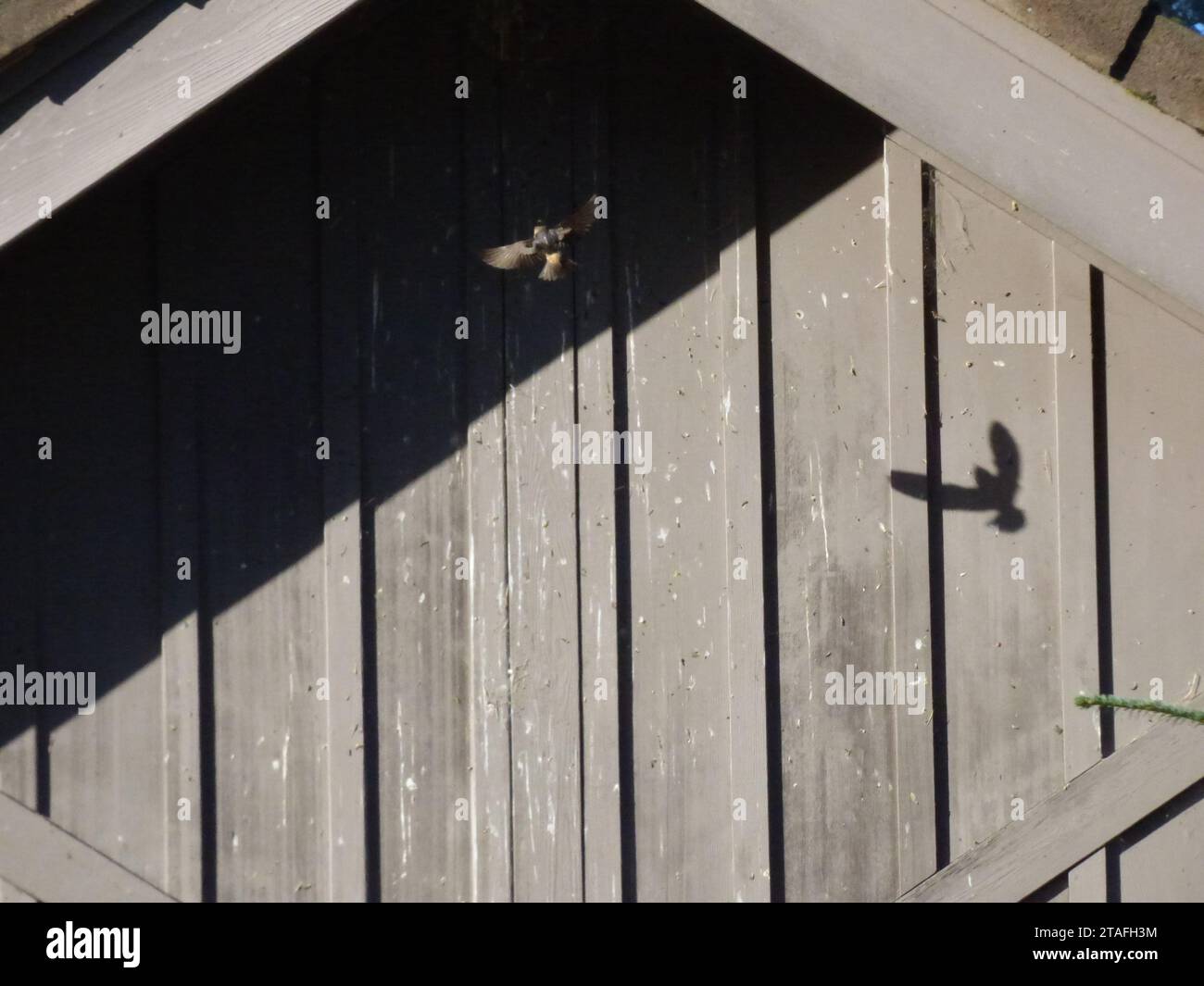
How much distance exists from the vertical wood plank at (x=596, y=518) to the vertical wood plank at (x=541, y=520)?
0.03 metres

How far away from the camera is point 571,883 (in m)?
3.11

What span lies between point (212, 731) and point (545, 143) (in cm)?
190

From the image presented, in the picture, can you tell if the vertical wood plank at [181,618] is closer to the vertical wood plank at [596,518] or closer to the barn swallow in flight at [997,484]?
the vertical wood plank at [596,518]

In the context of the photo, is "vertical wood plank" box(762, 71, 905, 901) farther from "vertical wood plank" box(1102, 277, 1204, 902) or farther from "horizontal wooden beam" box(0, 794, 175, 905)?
"horizontal wooden beam" box(0, 794, 175, 905)

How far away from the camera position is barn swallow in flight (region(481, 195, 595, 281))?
3021 millimetres

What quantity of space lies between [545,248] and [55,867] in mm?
2170

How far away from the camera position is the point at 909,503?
3.08 meters

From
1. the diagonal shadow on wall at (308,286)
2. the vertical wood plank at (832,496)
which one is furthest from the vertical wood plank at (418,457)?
the vertical wood plank at (832,496)

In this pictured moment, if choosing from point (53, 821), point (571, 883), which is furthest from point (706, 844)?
point (53, 821)

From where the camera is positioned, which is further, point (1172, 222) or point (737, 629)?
point (737, 629)

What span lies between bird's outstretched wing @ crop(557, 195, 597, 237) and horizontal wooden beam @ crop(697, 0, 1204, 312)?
793mm

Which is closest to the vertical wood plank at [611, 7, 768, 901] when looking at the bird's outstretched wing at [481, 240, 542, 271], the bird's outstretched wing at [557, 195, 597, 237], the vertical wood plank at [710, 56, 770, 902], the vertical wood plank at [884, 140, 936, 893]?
the vertical wood plank at [710, 56, 770, 902]

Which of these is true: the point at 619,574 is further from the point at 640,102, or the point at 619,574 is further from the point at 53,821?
the point at 53,821

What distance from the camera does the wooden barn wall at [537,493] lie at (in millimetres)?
3090
